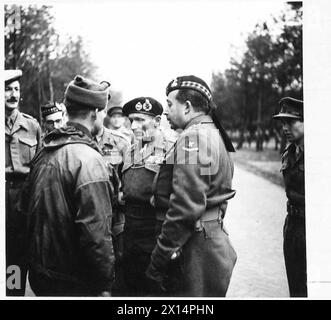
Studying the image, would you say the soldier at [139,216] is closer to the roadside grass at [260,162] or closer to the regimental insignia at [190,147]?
the regimental insignia at [190,147]

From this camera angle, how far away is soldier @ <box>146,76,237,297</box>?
6.37 ft

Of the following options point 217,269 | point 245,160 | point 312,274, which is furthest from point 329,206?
point 245,160

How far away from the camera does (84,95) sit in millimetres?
1979

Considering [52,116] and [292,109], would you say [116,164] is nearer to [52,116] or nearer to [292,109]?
[52,116]

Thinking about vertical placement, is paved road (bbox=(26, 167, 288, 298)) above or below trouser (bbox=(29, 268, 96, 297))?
below

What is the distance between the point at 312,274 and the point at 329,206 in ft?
1.71

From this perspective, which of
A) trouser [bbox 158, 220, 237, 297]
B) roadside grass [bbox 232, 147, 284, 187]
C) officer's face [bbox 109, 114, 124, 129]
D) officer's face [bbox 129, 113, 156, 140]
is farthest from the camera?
roadside grass [bbox 232, 147, 284, 187]

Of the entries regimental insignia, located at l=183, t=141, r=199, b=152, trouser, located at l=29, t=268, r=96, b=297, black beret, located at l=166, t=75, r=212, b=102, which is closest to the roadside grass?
black beret, located at l=166, t=75, r=212, b=102

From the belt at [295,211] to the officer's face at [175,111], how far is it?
1.18m

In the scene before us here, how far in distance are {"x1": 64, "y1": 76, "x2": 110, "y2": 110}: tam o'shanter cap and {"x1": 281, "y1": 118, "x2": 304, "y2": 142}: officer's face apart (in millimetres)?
1469

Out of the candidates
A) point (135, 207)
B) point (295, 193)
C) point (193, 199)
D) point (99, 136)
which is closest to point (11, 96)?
point (99, 136)

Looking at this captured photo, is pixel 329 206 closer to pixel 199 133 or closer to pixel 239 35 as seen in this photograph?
pixel 199 133

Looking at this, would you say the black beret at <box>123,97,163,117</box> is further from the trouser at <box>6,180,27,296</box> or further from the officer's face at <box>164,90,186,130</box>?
the trouser at <box>6,180,27,296</box>

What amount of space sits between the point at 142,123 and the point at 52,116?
2.89 ft
